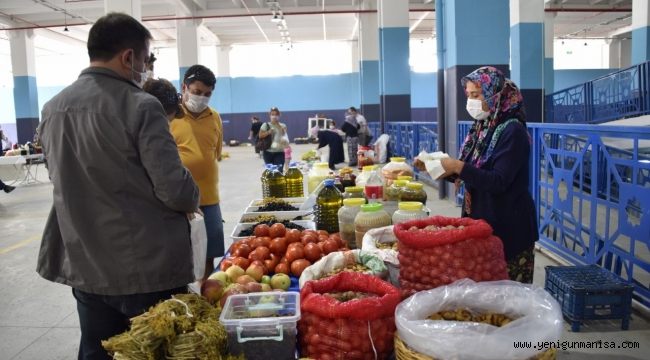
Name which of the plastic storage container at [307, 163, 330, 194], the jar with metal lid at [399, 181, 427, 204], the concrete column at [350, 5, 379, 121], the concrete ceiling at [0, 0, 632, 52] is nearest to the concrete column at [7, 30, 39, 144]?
the concrete ceiling at [0, 0, 632, 52]

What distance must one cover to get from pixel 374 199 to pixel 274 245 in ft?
2.99

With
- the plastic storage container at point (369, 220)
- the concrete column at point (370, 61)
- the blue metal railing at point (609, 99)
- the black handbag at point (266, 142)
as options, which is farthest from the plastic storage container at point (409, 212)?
the concrete column at point (370, 61)

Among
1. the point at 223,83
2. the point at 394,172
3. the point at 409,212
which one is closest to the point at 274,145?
the point at 394,172

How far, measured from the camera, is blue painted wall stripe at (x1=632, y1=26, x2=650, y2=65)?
1066 centimetres

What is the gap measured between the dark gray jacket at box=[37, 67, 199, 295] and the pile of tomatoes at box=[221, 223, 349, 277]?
3.23 feet

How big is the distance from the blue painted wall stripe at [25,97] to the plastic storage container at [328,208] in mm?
20735

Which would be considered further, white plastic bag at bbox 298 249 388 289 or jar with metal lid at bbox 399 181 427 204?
jar with metal lid at bbox 399 181 427 204

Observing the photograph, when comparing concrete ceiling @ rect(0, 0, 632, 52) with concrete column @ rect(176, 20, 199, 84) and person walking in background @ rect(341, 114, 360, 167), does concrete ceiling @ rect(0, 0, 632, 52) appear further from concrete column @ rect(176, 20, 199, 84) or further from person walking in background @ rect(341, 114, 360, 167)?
person walking in background @ rect(341, 114, 360, 167)

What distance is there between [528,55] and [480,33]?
3.45 m

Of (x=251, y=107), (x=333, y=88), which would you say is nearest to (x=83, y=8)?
(x=251, y=107)

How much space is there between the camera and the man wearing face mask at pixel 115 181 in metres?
1.66

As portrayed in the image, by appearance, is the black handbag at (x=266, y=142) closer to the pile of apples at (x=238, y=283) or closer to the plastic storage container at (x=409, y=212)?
the plastic storage container at (x=409, y=212)

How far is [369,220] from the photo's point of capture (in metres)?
2.90

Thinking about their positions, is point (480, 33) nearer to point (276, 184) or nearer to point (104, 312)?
Result: point (276, 184)
